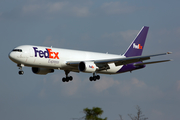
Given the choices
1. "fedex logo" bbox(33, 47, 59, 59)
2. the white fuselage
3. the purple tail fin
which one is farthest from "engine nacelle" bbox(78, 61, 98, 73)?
the purple tail fin

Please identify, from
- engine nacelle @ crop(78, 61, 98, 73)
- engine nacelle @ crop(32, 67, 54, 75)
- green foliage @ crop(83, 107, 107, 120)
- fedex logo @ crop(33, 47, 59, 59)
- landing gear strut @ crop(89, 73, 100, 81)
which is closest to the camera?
green foliage @ crop(83, 107, 107, 120)

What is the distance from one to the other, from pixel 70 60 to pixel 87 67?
2.82 m

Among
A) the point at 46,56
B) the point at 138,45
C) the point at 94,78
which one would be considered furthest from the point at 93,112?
the point at 138,45

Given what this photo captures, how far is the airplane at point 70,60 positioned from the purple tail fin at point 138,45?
17cm

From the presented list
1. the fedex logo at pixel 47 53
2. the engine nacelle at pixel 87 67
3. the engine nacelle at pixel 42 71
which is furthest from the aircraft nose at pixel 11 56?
the engine nacelle at pixel 87 67

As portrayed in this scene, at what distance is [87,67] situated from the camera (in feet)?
153

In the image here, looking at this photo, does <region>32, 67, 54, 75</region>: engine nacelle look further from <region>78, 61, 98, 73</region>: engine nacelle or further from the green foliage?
the green foliage

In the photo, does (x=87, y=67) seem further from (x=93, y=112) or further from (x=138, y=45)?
(x=93, y=112)

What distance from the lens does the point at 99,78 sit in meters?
50.2

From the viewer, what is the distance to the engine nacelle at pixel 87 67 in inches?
1842

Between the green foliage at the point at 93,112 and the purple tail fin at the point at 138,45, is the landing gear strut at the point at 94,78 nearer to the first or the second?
the purple tail fin at the point at 138,45

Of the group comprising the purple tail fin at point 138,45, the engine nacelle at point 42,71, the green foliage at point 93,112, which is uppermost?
the purple tail fin at point 138,45

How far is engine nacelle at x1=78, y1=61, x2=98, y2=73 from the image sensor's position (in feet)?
153

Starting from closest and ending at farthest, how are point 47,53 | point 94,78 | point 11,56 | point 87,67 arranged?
1. point 11,56
2. point 47,53
3. point 87,67
4. point 94,78
